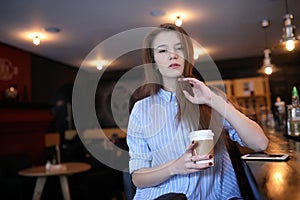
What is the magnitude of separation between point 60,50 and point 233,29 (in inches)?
115

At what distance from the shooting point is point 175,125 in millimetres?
1087

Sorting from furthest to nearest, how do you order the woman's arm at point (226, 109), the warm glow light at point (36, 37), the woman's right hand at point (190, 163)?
the warm glow light at point (36, 37), the woman's arm at point (226, 109), the woman's right hand at point (190, 163)

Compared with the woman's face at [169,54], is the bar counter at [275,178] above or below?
below

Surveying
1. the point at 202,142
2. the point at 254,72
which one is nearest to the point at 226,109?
the point at 202,142

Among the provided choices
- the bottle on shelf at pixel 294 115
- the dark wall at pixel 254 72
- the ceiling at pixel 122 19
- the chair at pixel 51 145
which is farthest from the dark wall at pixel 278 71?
the bottle on shelf at pixel 294 115

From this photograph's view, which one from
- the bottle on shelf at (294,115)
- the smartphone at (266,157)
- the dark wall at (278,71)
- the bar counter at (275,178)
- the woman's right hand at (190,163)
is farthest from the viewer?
the dark wall at (278,71)

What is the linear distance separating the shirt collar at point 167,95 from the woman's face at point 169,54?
0.23ft

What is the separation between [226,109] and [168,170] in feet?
0.93

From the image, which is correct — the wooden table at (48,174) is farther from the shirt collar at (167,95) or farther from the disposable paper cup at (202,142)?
the disposable paper cup at (202,142)

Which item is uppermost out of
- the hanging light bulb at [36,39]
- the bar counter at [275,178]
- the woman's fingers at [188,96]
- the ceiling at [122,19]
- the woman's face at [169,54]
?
the ceiling at [122,19]

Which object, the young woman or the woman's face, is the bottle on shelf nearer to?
the young woman

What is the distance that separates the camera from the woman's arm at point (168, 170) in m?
0.83

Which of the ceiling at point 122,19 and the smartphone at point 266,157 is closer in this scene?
the smartphone at point 266,157

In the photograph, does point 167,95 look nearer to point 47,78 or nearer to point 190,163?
point 190,163
